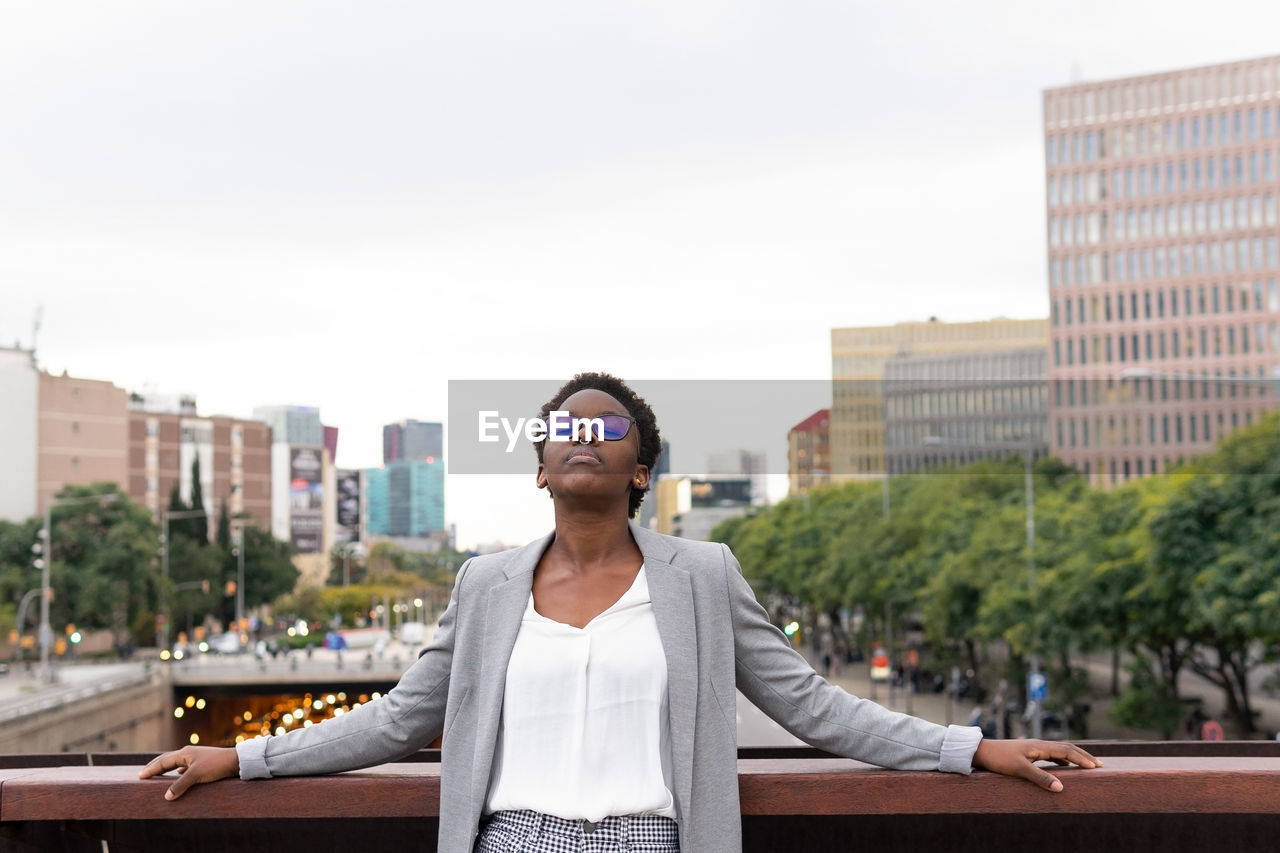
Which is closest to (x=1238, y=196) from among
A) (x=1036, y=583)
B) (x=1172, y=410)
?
(x=1172, y=410)

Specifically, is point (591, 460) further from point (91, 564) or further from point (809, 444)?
point (91, 564)

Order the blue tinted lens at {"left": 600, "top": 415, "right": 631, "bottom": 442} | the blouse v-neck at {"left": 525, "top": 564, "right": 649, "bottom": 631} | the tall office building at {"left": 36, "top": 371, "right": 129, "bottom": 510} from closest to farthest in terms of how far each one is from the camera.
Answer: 1. the blouse v-neck at {"left": 525, "top": 564, "right": 649, "bottom": 631}
2. the blue tinted lens at {"left": 600, "top": 415, "right": 631, "bottom": 442}
3. the tall office building at {"left": 36, "top": 371, "right": 129, "bottom": 510}

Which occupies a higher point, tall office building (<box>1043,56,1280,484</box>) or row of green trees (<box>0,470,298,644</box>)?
tall office building (<box>1043,56,1280,484</box>)

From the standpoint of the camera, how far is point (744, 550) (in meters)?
71.8

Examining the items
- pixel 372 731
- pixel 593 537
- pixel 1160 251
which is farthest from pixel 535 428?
pixel 1160 251

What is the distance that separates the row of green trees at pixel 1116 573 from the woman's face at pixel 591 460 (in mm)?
9494

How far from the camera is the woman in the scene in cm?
306

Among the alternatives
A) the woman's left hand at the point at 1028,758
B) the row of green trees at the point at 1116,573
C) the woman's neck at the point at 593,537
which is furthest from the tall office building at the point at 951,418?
the woman's neck at the point at 593,537

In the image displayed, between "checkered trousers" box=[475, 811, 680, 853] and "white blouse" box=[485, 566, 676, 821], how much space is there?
2 cm

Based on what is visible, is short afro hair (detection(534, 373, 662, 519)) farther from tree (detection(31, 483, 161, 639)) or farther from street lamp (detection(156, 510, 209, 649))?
street lamp (detection(156, 510, 209, 649))

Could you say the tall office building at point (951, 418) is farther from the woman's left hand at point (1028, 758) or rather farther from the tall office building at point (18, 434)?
the woman's left hand at point (1028, 758)

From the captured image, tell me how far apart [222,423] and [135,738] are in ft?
257

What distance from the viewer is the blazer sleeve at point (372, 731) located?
331cm

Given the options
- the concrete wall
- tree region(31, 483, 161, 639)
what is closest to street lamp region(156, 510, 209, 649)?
tree region(31, 483, 161, 639)
